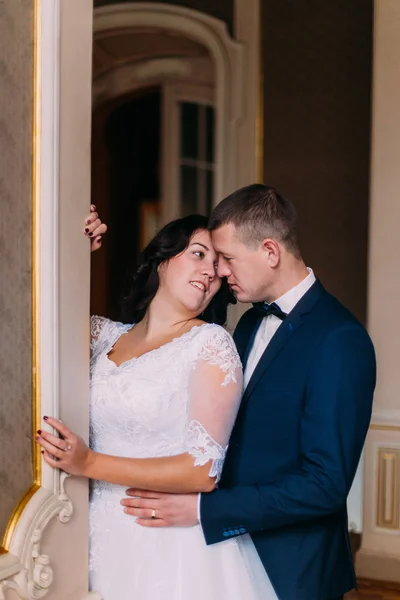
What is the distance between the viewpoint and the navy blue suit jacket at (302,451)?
6.15ft

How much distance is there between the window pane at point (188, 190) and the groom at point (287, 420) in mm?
3764

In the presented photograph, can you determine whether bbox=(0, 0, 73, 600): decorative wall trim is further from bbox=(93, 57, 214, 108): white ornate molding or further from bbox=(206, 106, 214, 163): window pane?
bbox=(206, 106, 214, 163): window pane

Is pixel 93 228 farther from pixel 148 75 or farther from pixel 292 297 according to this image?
pixel 148 75

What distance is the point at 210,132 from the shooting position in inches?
232

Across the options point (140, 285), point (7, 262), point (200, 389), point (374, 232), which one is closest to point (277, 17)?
point (374, 232)

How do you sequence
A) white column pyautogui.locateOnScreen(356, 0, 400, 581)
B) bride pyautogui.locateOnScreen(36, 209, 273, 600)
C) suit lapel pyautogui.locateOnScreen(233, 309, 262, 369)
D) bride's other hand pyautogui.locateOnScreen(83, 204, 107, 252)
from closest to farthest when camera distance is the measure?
bride's other hand pyautogui.locateOnScreen(83, 204, 107, 252)
bride pyautogui.locateOnScreen(36, 209, 273, 600)
suit lapel pyautogui.locateOnScreen(233, 309, 262, 369)
white column pyautogui.locateOnScreen(356, 0, 400, 581)

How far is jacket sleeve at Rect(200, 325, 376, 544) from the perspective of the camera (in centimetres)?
187

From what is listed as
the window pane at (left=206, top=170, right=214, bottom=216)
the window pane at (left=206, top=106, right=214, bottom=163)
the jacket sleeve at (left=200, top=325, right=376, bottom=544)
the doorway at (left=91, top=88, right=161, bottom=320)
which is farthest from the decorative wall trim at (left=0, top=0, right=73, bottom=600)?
the doorway at (left=91, top=88, right=161, bottom=320)

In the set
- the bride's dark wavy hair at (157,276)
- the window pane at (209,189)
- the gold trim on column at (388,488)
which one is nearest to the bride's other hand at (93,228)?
the bride's dark wavy hair at (157,276)

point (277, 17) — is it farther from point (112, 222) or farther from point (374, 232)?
point (112, 222)

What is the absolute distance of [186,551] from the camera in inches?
75.0

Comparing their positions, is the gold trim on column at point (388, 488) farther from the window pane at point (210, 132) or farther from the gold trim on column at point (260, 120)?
the window pane at point (210, 132)

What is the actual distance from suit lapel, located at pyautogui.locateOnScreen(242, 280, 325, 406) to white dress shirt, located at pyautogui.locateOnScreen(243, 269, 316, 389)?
4cm

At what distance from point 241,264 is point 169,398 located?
17.5 inches
